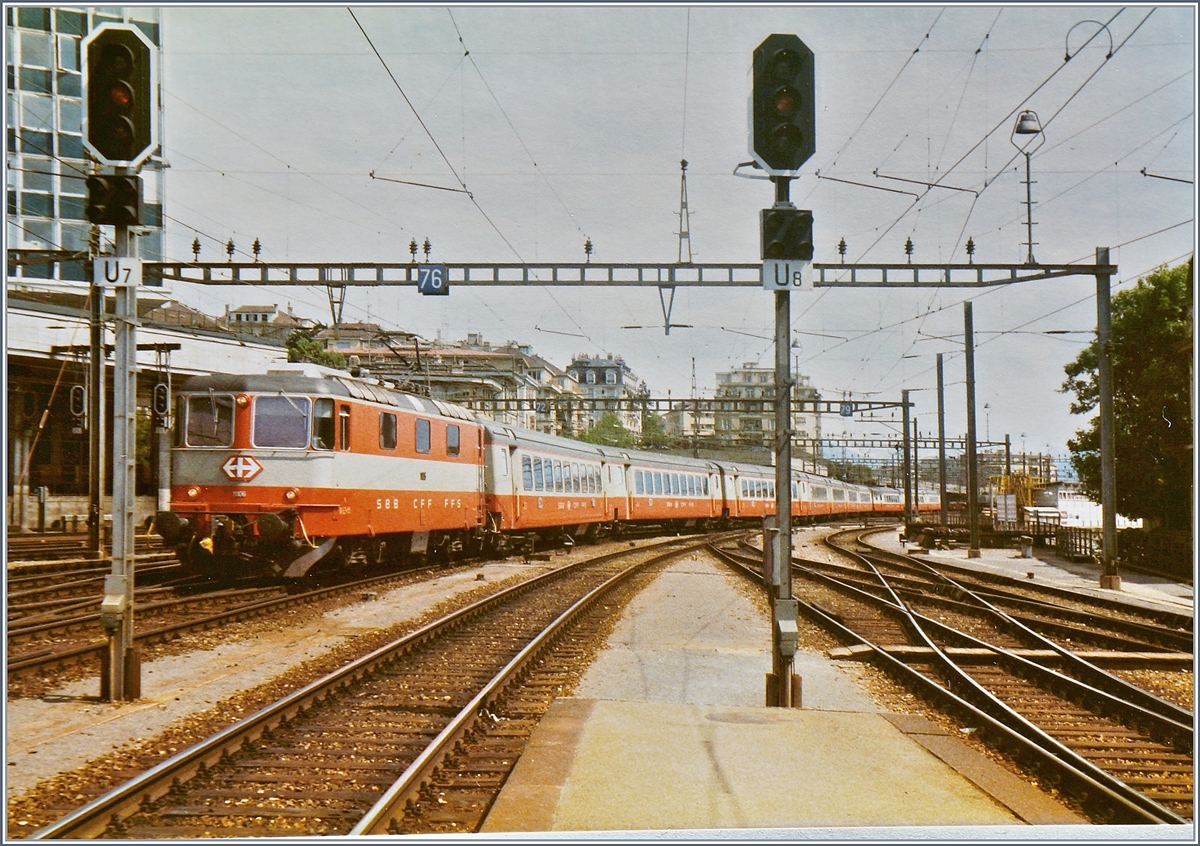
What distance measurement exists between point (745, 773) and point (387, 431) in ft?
41.0

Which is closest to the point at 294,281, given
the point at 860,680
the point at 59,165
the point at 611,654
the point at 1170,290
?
the point at 59,165

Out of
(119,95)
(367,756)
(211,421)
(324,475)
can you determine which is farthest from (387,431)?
(367,756)

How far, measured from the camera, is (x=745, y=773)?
6.48 metres

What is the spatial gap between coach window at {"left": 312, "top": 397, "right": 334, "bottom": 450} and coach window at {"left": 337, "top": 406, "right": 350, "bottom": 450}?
158mm

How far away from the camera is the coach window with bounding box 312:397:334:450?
1566 centimetres

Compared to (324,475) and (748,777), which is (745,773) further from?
(324,475)

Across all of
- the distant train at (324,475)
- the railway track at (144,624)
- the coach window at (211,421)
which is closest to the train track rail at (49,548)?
the distant train at (324,475)

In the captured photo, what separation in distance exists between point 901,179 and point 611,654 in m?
8.76

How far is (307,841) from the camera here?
5531mm

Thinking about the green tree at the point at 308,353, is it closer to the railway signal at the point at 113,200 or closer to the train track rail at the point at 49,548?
the train track rail at the point at 49,548

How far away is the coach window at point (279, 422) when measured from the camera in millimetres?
15461

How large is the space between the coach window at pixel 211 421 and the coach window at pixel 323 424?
1261 millimetres

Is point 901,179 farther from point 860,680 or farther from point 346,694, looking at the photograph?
point 346,694

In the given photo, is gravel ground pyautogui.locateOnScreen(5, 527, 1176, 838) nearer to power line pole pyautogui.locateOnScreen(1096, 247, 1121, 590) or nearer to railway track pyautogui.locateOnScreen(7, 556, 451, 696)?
railway track pyautogui.locateOnScreen(7, 556, 451, 696)
